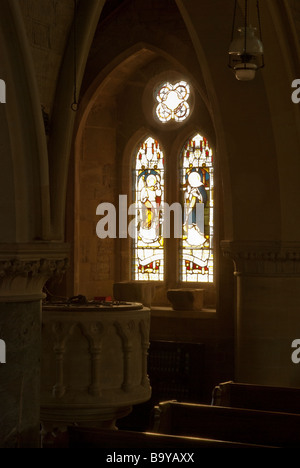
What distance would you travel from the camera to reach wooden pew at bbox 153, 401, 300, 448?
21.1 ft

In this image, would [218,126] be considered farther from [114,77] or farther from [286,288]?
[114,77]

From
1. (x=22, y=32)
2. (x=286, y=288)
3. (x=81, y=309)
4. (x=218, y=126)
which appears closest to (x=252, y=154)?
(x=218, y=126)

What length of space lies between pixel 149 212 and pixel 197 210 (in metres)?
0.80

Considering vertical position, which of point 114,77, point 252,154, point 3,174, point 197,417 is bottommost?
point 197,417

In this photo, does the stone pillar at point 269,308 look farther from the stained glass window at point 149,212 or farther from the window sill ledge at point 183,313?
the stained glass window at point 149,212

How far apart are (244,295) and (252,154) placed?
1370 millimetres

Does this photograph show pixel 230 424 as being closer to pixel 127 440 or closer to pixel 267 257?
pixel 127 440

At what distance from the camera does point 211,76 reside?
8.73 metres

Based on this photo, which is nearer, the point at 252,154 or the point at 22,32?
the point at 22,32

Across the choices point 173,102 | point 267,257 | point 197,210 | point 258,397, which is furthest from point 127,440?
point 173,102

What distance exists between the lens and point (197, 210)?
42.5 feet

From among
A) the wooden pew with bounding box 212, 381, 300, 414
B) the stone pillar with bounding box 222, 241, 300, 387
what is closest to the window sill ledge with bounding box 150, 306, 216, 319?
the stone pillar with bounding box 222, 241, 300, 387

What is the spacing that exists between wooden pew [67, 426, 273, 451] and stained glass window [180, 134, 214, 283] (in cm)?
713

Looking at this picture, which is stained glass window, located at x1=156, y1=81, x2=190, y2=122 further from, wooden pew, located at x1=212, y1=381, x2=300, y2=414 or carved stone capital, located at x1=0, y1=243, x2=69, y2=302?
carved stone capital, located at x1=0, y1=243, x2=69, y2=302
